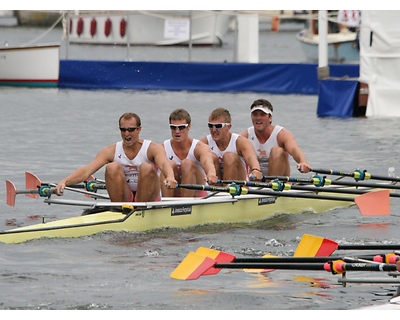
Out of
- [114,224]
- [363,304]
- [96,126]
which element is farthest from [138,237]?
[96,126]

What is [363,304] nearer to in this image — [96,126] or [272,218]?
[272,218]

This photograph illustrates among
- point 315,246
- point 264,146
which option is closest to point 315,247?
point 315,246

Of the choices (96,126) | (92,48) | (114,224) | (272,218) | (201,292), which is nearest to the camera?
(201,292)

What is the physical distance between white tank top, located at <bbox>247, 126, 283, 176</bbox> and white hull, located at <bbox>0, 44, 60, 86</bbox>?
1525cm

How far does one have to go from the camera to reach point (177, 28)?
2897cm

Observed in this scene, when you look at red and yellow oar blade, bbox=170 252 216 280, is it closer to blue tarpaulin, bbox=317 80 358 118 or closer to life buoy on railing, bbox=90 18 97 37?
blue tarpaulin, bbox=317 80 358 118

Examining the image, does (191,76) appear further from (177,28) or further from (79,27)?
(79,27)

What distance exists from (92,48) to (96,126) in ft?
59.5

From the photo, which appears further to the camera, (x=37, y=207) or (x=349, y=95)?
(x=349, y=95)

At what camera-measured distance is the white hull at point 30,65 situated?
26734 millimetres

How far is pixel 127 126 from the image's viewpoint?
10.3 m

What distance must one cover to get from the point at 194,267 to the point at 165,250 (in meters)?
2.29

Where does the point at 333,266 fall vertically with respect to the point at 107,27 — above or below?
below

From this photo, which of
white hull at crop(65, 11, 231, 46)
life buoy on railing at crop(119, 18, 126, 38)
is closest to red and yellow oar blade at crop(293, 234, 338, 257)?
white hull at crop(65, 11, 231, 46)
